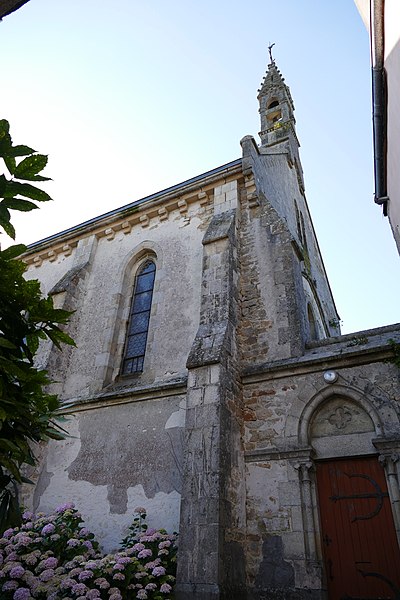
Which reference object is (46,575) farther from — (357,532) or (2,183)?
(2,183)

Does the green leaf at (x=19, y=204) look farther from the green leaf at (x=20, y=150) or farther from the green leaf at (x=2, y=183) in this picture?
the green leaf at (x=20, y=150)

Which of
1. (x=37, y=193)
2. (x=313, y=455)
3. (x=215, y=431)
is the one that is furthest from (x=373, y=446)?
(x=37, y=193)

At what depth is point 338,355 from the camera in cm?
650

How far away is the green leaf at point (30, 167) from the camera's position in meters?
2.00

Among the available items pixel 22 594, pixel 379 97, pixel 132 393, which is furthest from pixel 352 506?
pixel 379 97

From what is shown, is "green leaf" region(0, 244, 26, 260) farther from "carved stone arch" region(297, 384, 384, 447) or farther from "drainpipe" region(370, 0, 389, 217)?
"drainpipe" region(370, 0, 389, 217)

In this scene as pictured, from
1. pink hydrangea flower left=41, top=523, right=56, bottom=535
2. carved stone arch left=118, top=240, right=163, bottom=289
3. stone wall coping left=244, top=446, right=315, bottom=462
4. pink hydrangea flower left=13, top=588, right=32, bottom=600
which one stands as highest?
carved stone arch left=118, top=240, right=163, bottom=289

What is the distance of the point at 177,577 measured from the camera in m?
5.18

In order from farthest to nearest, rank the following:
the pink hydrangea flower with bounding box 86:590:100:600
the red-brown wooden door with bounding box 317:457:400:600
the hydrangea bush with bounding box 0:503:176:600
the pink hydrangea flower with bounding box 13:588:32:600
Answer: the red-brown wooden door with bounding box 317:457:400:600 < the hydrangea bush with bounding box 0:503:176:600 < the pink hydrangea flower with bounding box 13:588:32:600 < the pink hydrangea flower with bounding box 86:590:100:600

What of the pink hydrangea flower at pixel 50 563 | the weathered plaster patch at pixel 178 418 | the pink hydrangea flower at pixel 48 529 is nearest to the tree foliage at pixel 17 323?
the pink hydrangea flower at pixel 50 563

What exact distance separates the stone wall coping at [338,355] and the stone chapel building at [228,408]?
0.02 meters

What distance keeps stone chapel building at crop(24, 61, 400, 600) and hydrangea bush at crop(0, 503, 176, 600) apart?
0.37 meters

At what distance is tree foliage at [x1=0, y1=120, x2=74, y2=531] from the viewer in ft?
6.58

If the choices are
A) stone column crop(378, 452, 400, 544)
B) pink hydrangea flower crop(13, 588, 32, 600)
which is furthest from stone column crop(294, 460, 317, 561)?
pink hydrangea flower crop(13, 588, 32, 600)
